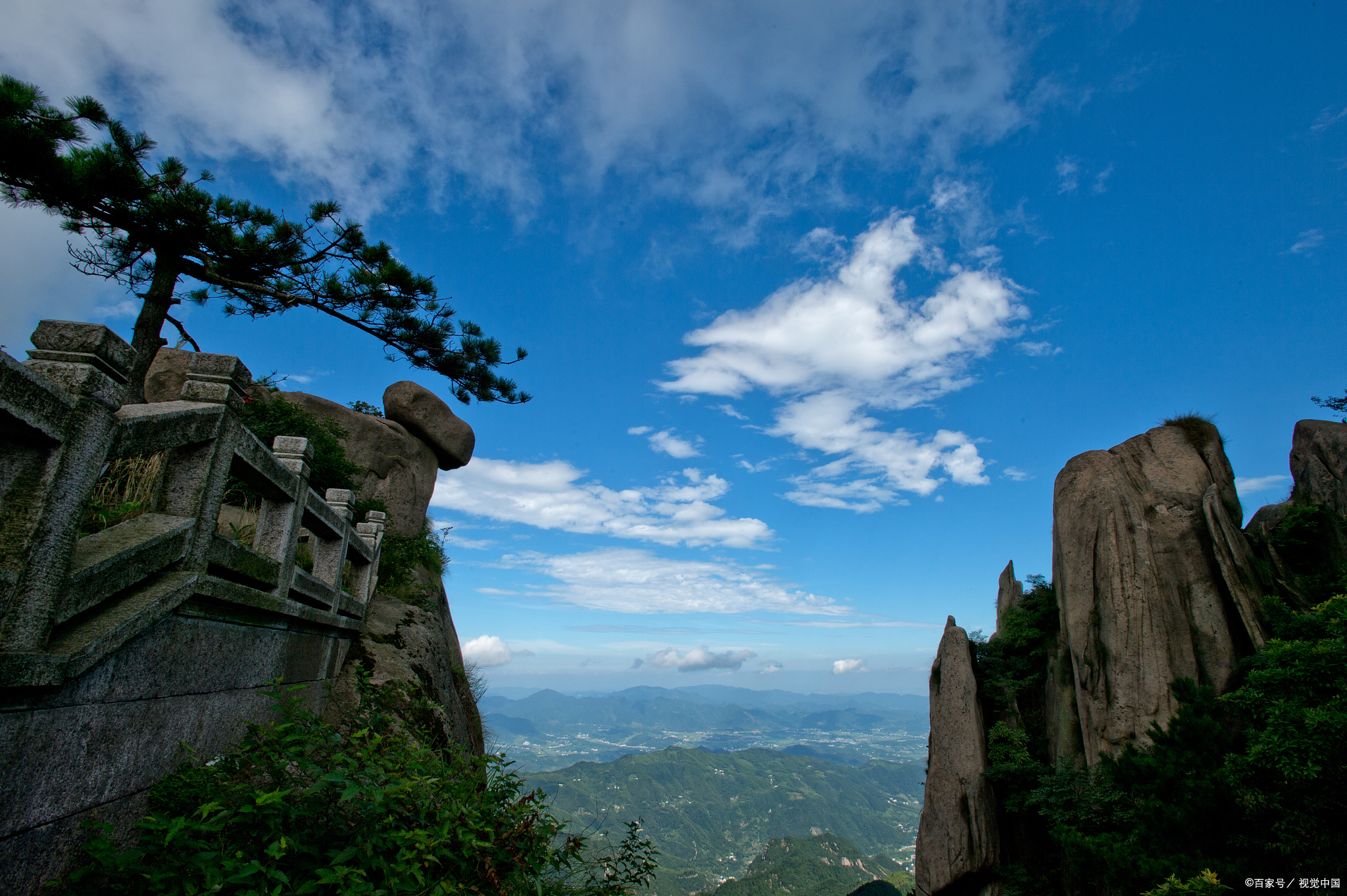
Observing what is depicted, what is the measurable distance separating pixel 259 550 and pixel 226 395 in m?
1.90

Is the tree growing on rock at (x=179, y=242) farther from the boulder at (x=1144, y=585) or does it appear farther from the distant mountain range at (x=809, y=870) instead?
the distant mountain range at (x=809, y=870)

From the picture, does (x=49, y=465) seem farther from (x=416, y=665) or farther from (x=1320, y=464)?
(x=1320, y=464)

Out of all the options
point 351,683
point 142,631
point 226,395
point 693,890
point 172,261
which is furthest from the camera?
point 693,890

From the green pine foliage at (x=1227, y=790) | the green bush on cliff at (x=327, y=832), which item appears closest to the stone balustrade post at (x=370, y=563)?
the green bush on cliff at (x=327, y=832)

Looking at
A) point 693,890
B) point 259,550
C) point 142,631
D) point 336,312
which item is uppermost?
point 336,312

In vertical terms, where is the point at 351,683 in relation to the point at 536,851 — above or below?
above

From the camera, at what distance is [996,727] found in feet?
46.9

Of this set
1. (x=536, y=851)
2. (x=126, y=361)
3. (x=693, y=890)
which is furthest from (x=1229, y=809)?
(x=693, y=890)

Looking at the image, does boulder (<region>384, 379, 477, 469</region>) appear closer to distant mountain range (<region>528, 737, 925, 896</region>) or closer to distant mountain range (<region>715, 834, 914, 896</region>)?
distant mountain range (<region>715, 834, 914, 896</region>)

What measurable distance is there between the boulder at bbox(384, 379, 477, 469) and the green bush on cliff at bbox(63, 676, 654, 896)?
14816 millimetres

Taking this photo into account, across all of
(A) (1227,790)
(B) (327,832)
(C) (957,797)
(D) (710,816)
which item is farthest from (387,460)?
(D) (710,816)

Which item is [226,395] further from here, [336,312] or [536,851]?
[336,312]

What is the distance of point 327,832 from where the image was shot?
3.45 meters

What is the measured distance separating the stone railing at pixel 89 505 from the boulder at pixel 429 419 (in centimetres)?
1408
